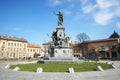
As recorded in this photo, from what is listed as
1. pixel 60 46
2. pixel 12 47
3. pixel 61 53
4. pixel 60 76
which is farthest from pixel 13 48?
pixel 60 76

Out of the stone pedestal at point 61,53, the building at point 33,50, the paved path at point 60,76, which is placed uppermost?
the building at point 33,50

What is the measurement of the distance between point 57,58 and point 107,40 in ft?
172

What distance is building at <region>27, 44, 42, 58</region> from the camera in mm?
92375

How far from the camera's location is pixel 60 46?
28.2m

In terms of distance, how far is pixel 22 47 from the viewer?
82.9m

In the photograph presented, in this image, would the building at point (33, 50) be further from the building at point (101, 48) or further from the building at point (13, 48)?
the building at point (101, 48)

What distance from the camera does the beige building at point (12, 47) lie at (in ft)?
237

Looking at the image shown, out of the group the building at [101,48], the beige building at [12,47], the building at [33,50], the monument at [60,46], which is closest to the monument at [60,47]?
the monument at [60,46]

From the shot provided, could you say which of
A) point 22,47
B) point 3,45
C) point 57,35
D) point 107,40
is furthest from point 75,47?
point 57,35

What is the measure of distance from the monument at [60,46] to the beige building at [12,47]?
1953 inches

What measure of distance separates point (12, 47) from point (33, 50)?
20.2 m

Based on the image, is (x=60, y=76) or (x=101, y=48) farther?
(x=101, y=48)

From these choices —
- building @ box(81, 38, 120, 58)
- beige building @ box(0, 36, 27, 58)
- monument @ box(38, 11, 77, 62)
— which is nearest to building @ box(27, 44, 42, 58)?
beige building @ box(0, 36, 27, 58)

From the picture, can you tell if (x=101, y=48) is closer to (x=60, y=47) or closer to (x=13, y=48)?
(x=13, y=48)
